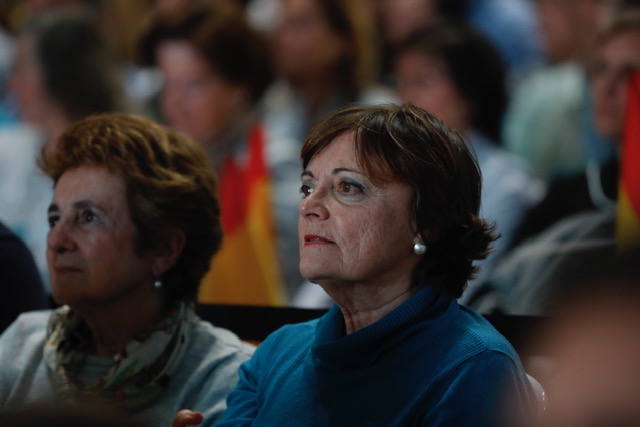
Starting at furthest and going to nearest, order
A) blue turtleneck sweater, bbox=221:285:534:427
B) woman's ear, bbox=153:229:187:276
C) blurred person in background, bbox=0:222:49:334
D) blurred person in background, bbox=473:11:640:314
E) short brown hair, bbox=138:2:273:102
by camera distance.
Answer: short brown hair, bbox=138:2:273:102
blurred person in background, bbox=473:11:640:314
blurred person in background, bbox=0:222:49:334
woman's ear, bbox=153:229:187:276
blue turtleneck sweater, bbox=221:285:534:427

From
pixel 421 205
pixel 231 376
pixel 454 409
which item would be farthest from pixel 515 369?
pixel 231 376

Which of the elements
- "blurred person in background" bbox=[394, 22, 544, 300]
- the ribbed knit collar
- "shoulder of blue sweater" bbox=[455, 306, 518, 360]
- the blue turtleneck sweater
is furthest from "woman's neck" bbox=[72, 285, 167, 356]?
"blurred person in background" bbox=[394, 22, 544, 300]

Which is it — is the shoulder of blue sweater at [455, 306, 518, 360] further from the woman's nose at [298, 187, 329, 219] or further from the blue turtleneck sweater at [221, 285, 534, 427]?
the woman's nose at [298, 187, 329, 219]

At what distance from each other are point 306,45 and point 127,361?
2.33 metres

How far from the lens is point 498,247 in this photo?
3.02 meters

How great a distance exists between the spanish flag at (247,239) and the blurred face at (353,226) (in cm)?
147

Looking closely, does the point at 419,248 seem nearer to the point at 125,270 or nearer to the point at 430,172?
the point at 430,172

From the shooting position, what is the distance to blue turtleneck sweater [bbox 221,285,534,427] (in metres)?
1.31

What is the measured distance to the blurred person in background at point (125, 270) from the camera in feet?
5.73

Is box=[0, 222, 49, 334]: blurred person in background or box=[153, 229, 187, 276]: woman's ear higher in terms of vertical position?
box=[153, 229, 187, 276]: woman's ear

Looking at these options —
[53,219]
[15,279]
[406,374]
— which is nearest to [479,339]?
[406,374]

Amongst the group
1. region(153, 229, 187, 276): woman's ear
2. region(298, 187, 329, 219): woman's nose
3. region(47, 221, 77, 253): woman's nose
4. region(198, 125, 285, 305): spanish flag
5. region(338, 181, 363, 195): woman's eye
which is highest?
region(338, 181, 363, 195): woman's eye

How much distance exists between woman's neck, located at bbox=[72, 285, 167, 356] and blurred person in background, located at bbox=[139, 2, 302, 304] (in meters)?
1.39

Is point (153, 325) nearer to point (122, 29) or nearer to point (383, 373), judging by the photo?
point (383, 373)
